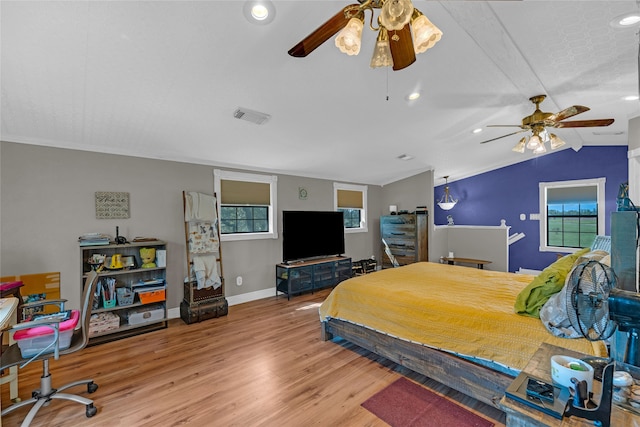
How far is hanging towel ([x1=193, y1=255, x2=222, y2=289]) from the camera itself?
3.87 metres

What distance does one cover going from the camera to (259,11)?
1.74 meters

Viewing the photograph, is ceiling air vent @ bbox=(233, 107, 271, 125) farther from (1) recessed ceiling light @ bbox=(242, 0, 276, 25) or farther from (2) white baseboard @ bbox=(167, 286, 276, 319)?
(2) white baseboard @ bbox=(167, 286, 276, 319)

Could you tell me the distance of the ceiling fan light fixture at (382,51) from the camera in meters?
1.50

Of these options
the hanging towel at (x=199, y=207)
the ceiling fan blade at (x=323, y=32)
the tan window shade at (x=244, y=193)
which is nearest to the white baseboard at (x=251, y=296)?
the hanging towel at (x=199, y=207)

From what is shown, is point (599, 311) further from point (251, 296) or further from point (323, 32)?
point (251, 296)

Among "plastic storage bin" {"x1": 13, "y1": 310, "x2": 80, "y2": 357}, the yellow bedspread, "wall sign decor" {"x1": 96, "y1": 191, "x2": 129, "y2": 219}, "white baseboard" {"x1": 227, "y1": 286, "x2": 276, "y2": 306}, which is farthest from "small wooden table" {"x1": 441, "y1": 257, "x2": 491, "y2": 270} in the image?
"plastic storage bin" {"x1": 13, "y1": 310, "x2": 80, "y2": 357}

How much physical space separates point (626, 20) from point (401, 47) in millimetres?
1620

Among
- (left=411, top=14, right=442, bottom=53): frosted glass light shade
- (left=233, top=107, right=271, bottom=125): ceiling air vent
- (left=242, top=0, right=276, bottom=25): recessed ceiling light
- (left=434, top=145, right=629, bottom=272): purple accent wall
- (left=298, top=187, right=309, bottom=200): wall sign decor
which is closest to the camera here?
(left=411, top=14, right=442, bottom=53): frosted glass light shade

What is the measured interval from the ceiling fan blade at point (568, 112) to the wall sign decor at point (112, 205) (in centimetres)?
512

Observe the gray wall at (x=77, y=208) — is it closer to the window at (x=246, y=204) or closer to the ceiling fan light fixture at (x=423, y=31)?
the window at (x=246, y=204)

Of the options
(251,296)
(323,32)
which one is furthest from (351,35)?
(251,296)

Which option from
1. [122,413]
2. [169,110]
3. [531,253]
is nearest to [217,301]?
[122,413]

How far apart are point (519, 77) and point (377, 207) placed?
15.3 feet

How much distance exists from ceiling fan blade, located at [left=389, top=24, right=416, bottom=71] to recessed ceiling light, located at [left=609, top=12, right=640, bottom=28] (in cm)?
147
